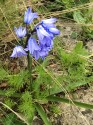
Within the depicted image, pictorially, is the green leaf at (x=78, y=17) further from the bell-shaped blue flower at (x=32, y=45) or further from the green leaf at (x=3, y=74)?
the bell-shaped blue flower at (x=32, y=45)

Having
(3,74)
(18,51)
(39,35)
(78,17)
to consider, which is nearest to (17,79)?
(3,74)

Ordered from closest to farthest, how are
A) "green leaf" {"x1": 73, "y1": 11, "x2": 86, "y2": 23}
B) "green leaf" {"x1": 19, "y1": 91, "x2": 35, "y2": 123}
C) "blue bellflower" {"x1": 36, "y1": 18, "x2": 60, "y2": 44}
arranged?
1. "blue bellflower" {"x1": 36, "y1": 18, "x2": 60, "y2": 44}
2. "green leaf" {"x1": 19, "y1": 91, "x2": 35, "y2": 123}
3. "green leaf" {"x1": 73, "y1": 11, "x2": 86, "y2": 23}

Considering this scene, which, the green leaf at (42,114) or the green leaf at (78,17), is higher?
the green leaf at (78,17)

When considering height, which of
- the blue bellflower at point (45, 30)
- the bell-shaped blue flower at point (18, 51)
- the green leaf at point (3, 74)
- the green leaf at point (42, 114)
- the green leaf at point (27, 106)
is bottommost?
the green leaf at point (42, 114)

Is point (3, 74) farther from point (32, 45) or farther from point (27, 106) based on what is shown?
point (32, 45)

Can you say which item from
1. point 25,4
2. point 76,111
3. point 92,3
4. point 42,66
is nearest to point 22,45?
point 42,66

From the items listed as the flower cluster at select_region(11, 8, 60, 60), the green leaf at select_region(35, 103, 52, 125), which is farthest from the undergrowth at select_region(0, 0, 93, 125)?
the flower cluster at select_region(11, 8, 60, 60)

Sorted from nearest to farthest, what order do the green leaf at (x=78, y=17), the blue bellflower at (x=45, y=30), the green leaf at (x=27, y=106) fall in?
the blue bellflower at (x=45, y=30) < the green leaf at (x=27, y=106) < the green leaf at (x=78, y=17)

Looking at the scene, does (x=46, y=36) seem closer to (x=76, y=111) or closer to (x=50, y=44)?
(x=50, y=44)

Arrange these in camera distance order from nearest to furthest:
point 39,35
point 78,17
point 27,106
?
point 39,35 < point 27,106 < point 78,17

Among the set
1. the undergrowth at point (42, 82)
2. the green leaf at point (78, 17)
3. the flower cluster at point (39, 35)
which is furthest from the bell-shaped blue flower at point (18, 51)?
the green leaf at point (78, 17)

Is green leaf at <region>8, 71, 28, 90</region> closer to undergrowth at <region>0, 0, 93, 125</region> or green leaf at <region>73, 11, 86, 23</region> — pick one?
undergrowth at <region>0, 0, 93, 125</region>
